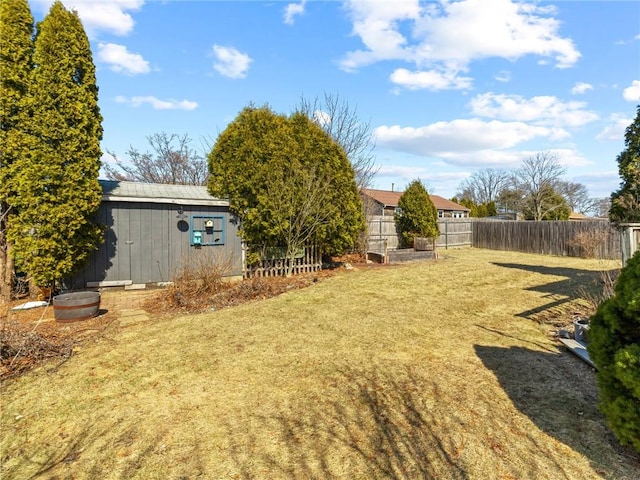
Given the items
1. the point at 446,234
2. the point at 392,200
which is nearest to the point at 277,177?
the point at 446,234

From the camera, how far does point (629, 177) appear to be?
8.10m

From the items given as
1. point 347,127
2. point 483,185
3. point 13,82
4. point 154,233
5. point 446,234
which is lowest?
point 446,234

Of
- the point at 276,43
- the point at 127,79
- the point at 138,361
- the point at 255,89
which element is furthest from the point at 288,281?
the point at 255,89

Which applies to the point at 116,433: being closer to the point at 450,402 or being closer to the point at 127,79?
the point at 450,402

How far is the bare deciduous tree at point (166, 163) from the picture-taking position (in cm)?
2077

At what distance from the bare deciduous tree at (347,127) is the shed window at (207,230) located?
970 cm

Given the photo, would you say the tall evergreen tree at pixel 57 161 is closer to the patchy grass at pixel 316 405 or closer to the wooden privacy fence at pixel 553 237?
the patchy grass at pixel 316 405

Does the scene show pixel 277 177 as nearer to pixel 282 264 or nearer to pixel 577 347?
pixel 282 264

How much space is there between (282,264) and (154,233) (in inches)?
141

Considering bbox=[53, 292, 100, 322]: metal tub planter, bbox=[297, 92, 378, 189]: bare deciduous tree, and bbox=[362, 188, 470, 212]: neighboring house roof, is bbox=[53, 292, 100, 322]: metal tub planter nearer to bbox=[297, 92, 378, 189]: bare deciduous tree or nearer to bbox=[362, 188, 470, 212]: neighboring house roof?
bbox=[297, 92, 378, 189]: bare deciduous tree

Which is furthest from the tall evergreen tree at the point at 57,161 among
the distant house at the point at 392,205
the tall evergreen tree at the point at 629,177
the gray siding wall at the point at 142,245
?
the distant house at the point at 392,205

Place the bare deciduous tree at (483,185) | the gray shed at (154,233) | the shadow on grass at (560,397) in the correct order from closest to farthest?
the shadow on grass at (560,397) → the gray shed at (154,233) → the bare deciduous tree at (483,185)

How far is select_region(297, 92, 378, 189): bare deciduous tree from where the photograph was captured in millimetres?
17094

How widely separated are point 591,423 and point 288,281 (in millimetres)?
6931
